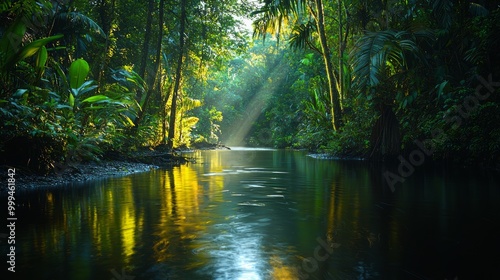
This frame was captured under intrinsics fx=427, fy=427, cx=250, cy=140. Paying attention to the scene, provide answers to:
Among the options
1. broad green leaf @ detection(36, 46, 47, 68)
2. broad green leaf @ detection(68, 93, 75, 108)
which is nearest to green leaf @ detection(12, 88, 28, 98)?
broad green leaf @ detection(36, 46, 47, 68)

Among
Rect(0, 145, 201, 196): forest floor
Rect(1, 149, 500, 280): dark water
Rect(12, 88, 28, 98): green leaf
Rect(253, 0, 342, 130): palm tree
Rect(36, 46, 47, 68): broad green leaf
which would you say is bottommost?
Rect(1, 149, 500, 280): dark water

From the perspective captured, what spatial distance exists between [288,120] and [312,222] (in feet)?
117

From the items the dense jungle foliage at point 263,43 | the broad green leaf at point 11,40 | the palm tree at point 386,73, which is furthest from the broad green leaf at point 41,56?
the palm tree at point 386,73

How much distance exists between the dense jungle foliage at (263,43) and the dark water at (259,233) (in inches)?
92.6

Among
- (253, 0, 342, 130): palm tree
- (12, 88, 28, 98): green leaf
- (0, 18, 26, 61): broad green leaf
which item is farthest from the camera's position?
(253, 0, 342, 130): palm tree

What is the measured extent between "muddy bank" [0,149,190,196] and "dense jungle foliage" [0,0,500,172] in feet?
0.74

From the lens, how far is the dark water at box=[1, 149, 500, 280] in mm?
3314

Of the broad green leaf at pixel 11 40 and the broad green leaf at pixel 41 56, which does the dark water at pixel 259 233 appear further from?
the broad green leaf at pixel 41 56

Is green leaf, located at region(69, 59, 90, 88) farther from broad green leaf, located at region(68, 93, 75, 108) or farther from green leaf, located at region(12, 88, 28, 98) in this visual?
green leaf, located at region(12, 88, 28, 98)

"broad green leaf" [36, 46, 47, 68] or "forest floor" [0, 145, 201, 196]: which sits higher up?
"broad green leaf" [36, 46, 47, 68]

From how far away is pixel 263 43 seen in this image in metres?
16.7

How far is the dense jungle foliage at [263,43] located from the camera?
862 cm

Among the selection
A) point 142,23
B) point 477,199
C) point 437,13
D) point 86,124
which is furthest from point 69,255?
point 142,23

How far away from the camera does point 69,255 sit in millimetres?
3654
